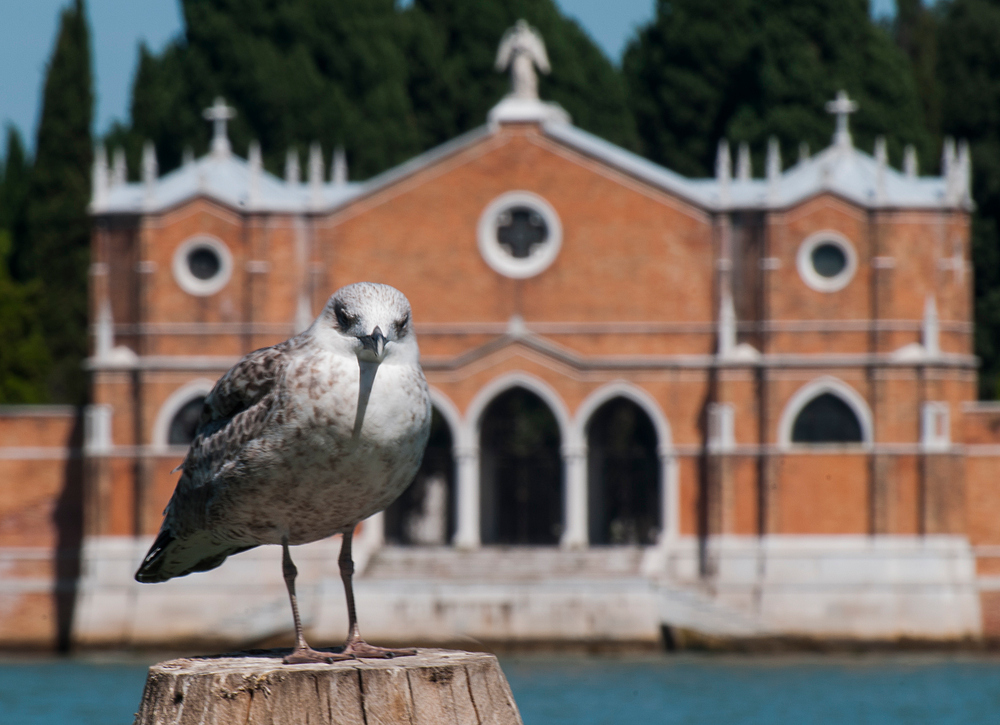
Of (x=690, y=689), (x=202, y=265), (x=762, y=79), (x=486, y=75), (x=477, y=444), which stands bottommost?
(x=690, y=689)

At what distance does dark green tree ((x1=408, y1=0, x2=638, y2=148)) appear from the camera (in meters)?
47.7

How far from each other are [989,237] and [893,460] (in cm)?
1432

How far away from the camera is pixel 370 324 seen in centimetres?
549

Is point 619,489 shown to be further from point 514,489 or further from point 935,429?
point 935,429

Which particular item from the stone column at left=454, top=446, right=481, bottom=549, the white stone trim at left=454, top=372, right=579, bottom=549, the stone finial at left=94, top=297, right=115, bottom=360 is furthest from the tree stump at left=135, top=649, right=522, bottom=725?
the stone finial at left=94, top=297, right=115, bottom=360

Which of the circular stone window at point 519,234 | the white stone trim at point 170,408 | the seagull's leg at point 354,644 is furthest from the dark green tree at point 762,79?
the seagull's leg at point 354,644

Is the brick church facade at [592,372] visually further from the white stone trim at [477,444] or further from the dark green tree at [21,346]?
the dark green tree at [21,346]

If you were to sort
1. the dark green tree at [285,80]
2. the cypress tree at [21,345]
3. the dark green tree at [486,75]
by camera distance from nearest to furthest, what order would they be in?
the cypress tree at [21,345], the dark green tree at [285,80], the dark green tree at [486,75]

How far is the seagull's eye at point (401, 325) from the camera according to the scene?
5.57 m

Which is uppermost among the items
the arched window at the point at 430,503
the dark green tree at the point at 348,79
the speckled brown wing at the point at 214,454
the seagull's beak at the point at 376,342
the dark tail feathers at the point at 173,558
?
the dark green tree at the point at 348,79

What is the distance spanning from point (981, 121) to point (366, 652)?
4182 centimetres

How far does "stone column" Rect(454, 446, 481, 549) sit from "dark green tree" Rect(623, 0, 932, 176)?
52.0 feet

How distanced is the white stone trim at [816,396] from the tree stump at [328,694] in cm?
2524

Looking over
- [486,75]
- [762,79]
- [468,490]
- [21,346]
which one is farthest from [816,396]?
[486,75]
